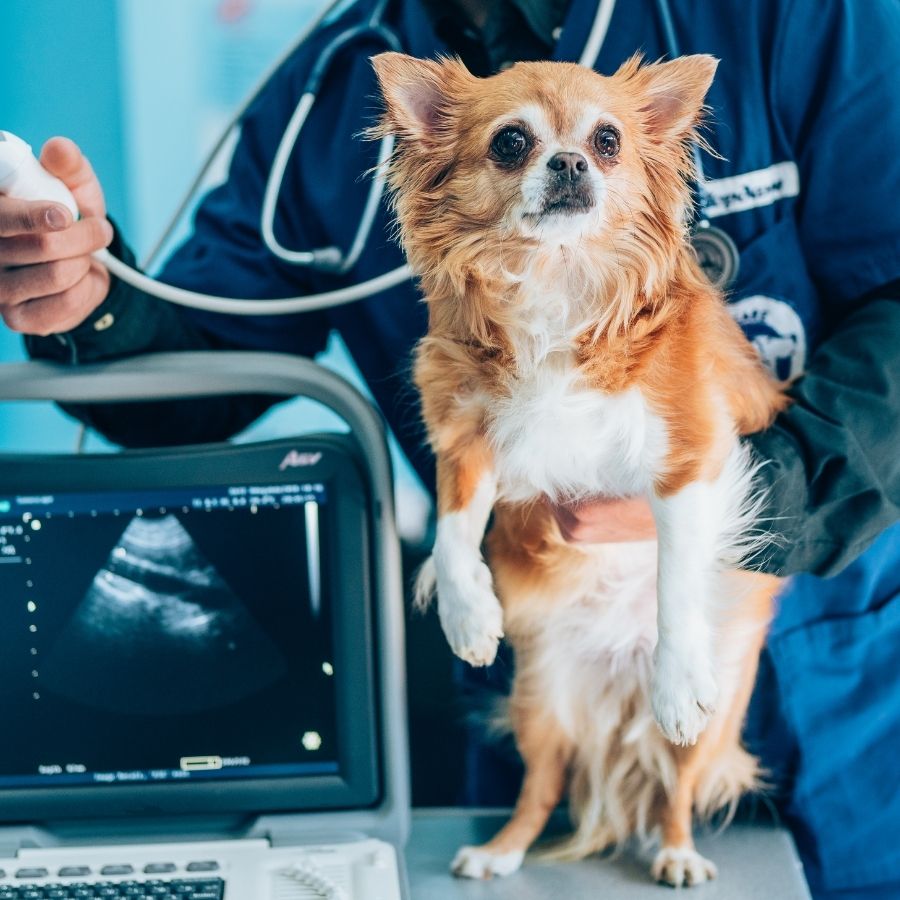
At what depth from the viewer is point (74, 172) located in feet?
2.48

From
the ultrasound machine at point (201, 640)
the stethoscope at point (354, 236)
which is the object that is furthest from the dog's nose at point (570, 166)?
the ultrasound machine at point (201, 640)

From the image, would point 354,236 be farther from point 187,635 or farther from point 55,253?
point 187,635

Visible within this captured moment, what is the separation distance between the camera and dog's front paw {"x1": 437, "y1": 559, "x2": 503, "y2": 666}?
2.13 ft

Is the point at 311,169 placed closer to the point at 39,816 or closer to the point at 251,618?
the point at 251,618

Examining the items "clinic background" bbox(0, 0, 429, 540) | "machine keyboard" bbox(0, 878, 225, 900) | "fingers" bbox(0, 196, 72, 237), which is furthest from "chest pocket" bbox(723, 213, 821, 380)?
"machine keyboard" bbox(0, 878, 225, 900)

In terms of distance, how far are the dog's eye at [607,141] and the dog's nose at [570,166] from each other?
0.06ft

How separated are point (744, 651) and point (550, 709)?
6.8 inches

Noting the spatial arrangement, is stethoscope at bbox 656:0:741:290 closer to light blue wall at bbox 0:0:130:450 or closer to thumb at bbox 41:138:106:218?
thumb at bbox 41:138:106:218

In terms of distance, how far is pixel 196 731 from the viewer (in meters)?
0.86

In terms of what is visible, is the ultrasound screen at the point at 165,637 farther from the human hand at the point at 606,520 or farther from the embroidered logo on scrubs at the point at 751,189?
the embroidered logo on scrubs at the point at 751,189

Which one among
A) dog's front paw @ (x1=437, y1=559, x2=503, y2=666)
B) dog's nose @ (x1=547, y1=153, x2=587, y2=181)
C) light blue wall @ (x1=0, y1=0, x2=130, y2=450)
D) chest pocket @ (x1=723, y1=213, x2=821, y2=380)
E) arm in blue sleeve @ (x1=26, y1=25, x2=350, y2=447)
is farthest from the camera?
light blue wall @ (x1=0, y1=0, x2=130, y2=450)

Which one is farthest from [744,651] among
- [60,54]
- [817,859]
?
[60,54]

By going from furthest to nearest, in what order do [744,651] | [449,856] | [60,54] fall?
[60,54]
[449,856]
[744,651]

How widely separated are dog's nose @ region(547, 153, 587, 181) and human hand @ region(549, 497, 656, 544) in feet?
0.70
